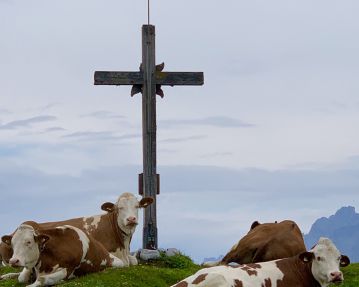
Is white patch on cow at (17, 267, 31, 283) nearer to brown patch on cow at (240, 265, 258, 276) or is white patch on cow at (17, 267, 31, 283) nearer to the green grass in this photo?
the green grass

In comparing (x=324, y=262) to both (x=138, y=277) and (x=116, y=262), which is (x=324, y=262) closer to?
(x=138, y=277)

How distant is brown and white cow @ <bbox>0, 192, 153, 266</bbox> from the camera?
21.2 meters

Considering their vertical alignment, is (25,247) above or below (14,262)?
above

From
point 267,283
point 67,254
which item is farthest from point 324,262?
point 67,254

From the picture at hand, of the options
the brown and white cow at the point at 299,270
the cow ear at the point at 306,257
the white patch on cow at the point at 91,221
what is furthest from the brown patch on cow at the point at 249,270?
the white patch on cow at the point at 91,221

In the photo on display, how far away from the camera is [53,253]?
1841 centimetres

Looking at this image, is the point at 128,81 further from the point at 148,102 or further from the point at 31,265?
the point at 31,265

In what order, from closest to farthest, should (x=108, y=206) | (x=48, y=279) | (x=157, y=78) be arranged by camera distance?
(x=48, y=279) → (x=108, y=206) → (x=157, y=78)

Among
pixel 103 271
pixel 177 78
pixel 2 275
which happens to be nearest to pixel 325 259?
pixel 103 271

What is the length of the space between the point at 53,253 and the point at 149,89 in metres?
8.92

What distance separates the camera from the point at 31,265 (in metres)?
18.1

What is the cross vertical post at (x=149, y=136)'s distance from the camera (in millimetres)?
25547

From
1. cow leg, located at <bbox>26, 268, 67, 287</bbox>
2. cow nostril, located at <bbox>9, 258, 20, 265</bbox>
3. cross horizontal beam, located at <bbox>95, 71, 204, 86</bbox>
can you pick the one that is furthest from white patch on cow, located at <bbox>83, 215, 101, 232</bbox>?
cross horizontal beam, located at <bbox>95, 71, 204, 86</bbox>

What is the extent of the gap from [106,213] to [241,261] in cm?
427
